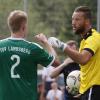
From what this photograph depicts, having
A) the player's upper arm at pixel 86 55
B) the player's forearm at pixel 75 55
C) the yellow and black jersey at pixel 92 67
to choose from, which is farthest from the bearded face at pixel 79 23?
the player's forearm at pixel 75 55

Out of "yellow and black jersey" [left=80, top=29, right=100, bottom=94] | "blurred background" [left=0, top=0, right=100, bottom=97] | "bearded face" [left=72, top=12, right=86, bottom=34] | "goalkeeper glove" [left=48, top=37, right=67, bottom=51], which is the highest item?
"blurred background" [left=0, top=0, right=100, bottom=97]

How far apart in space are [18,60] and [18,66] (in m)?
0.07

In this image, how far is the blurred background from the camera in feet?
50.6

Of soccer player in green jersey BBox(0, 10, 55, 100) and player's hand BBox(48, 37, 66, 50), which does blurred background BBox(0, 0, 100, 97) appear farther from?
soccer player in green jersey BBox(0, 10, 55, 100)

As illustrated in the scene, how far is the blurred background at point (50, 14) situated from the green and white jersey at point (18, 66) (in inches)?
190

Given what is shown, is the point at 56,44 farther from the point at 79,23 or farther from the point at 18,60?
the point at 79,23

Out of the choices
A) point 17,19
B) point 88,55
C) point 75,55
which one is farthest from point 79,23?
point 17,19

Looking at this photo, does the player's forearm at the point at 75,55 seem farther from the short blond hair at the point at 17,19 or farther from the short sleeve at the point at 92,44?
the short blond hair at the point at 17,19

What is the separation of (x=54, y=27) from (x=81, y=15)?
702 inches

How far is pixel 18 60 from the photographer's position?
25.3 feet

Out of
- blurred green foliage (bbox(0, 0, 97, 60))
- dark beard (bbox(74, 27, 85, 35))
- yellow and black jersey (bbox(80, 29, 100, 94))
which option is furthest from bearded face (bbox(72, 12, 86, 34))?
blurred green foliage (bbox(0, 0, 97, 60))

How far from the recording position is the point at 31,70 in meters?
7.79

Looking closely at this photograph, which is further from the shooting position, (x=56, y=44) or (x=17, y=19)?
(x=56, y=44)

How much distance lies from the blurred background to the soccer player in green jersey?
483cm
